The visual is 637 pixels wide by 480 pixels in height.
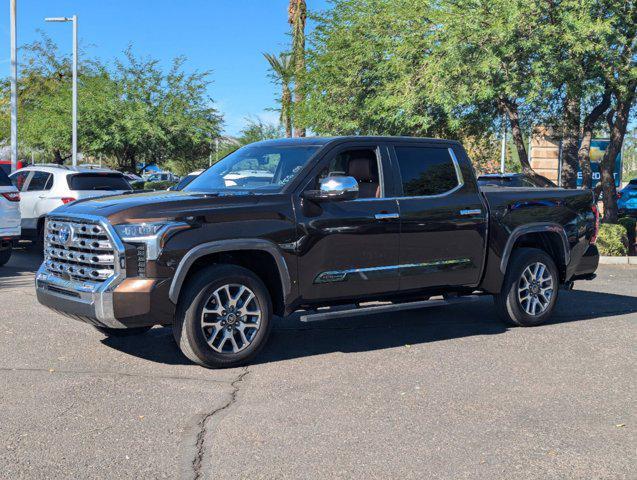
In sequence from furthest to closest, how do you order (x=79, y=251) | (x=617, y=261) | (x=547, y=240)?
(x=617, y=261) → (x=547, y=240) → (x=79, y=251)

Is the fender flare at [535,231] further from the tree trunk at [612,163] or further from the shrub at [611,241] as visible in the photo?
the tree trunk at [612,163]

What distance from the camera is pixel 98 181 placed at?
1413cm

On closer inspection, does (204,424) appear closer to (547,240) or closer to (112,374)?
(112,374)

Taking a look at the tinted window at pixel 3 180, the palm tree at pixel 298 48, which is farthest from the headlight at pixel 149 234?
the palm tree at pixel 298 48

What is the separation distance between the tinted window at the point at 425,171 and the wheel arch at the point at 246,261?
157 centimetres

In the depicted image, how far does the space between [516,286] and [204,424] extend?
4.28 metres

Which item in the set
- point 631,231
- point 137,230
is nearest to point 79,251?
point 137,230

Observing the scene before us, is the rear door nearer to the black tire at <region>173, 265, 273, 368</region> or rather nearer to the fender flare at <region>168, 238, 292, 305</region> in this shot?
the fender flare at <region>168, 238, 292, 305</region>

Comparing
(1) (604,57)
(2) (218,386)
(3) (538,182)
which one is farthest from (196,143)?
(2) (218,386)

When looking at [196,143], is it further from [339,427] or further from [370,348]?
[339,427]

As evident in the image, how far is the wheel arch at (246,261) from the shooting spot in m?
6.00

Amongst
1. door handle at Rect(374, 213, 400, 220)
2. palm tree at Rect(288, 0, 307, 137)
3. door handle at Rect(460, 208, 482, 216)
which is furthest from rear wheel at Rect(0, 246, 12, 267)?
palm tree at Rect(288, 0, 307, 137)

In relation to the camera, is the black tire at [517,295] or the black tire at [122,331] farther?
the black tire at [517,295]

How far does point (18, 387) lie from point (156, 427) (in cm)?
145
